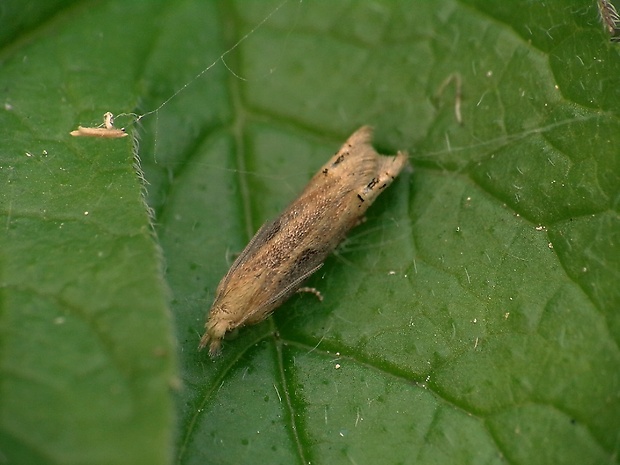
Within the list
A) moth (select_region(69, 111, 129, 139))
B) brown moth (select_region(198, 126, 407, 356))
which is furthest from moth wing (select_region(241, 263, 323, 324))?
moth (select_region(69, 111, 129, 139))

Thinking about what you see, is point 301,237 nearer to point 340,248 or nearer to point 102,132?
point 340,248

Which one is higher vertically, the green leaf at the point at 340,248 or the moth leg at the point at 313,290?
the green leaf at the point at 340,248

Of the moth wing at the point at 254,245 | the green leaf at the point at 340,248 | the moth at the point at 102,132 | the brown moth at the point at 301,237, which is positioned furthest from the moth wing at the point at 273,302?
the moth at the point at 102,132

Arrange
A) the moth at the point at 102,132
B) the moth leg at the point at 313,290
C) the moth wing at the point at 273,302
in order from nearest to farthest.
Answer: the moth at the point at 102,132, the moth wing at the point at 273,302, the moth leg at the point at 313,290

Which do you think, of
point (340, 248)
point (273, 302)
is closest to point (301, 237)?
point (340, 248)

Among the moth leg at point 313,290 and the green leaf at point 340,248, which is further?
the moth leg at point 313,290

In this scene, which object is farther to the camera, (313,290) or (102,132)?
(313,290)

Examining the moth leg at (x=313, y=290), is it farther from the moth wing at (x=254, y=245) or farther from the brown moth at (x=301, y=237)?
the moth wing at (x=254, y=245)
